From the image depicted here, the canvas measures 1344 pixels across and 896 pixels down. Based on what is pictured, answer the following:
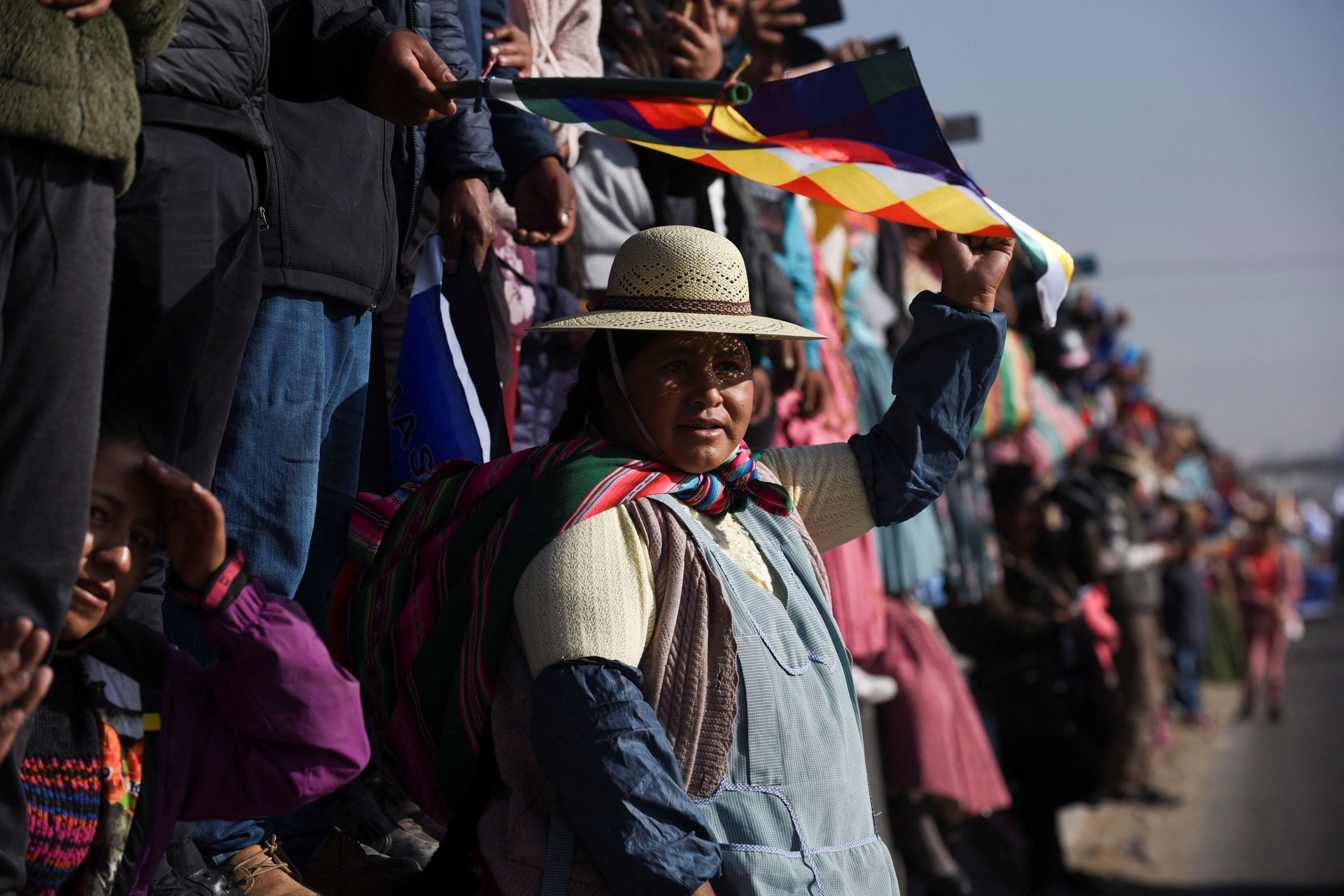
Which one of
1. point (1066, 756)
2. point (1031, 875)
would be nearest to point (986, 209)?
point (1066, 756)

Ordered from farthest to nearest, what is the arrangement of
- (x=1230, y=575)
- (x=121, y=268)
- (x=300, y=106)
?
(x=1230, y=575) → (x=300, y=106) → (x=121, y=268)

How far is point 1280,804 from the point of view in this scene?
12.5 meters

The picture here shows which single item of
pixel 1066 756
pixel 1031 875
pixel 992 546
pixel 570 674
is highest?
pixel 570 674

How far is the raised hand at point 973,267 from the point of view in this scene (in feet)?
9.15

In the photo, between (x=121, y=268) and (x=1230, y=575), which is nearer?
(x=121, y=268)

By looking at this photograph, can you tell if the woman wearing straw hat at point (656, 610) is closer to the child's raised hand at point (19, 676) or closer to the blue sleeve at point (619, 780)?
the blue sleeve at point (619, 780)

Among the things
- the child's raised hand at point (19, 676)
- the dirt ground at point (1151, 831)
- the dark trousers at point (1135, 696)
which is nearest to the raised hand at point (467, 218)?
the child's raised hand at point (19, 676)

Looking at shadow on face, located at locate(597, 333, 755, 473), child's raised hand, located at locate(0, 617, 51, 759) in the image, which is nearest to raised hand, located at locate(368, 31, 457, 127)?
shadow on face, located at locate(597, 333, 755, 473)

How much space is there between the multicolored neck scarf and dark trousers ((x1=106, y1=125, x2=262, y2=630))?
1.64 ft

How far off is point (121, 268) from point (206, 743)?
71cm

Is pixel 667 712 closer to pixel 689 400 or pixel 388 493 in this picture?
pixel 689 400

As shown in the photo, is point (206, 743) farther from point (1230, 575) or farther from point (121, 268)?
point (1230, 575)

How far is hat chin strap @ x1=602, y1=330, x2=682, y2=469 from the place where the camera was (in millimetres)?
2666

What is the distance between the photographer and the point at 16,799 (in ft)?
5.94
